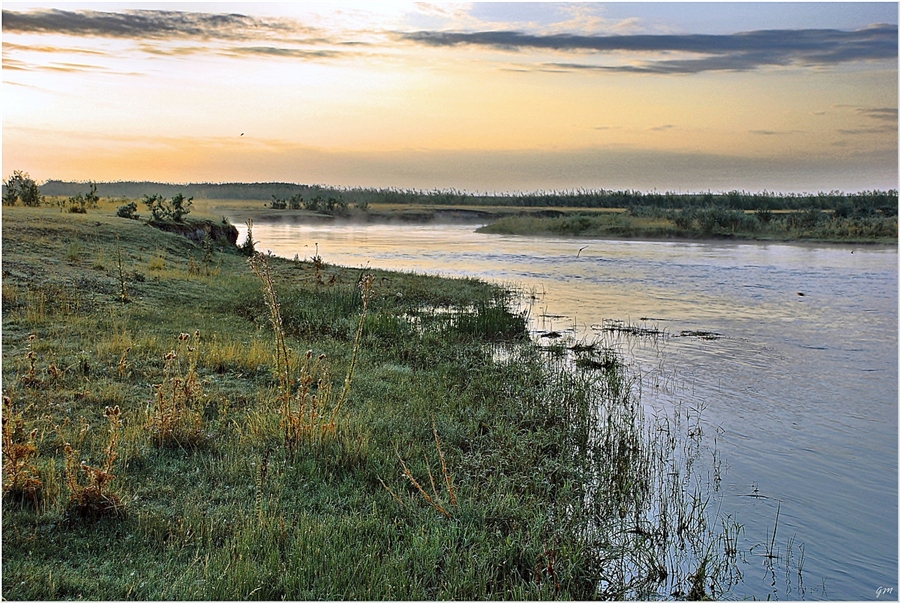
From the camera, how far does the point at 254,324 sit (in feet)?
36.7

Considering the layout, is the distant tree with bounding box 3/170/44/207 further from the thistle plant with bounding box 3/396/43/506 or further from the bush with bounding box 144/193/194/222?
the thistle plant with bounding box 3/396/43/506

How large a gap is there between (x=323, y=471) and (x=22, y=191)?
19.0 m

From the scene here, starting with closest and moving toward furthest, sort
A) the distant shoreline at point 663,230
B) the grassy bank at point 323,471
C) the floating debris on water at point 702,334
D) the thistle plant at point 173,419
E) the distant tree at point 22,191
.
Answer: the grassy bank at point 323,471, the thistle plant at point 173,419, the floating debris on water at point 702,334, the distant tree at point 22,191, the distant shoreline at point 663,230

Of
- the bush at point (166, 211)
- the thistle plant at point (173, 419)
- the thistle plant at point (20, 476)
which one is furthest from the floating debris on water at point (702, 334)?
the bush at point (166, 211)

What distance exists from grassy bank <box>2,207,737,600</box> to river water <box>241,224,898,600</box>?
52 centimetres

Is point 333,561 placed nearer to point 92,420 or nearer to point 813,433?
point 92,420

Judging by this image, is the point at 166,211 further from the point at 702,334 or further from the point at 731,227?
the point at 731,227

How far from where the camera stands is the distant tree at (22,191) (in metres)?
20.0

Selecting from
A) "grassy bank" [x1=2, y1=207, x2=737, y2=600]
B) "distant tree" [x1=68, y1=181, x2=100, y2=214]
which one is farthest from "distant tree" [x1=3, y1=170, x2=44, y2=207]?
"grassy bank" [x1=2, y1=207, x2=737, y2=600]

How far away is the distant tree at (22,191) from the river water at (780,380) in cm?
1170

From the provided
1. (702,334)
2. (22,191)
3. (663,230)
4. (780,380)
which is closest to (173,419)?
(780,380)

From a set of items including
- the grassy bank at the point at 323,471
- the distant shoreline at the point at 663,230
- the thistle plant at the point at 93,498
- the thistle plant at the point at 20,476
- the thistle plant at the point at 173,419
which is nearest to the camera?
the grassy bank at the point at 323,471

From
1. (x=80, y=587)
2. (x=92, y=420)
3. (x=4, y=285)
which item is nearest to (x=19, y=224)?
(x=4, y=285)

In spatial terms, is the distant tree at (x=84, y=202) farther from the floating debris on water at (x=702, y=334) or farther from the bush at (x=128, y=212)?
the floating debris on water at (x=702, y=334)
